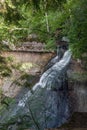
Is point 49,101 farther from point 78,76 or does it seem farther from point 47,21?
point 47,21

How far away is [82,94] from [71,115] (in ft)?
3.40

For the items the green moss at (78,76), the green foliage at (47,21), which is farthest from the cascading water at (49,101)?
the green foliage at (47,21)

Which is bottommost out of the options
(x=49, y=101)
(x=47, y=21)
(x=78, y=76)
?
(x=49, y=101)

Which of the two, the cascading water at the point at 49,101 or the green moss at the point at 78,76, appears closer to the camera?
the cascading water at the point at 49,101

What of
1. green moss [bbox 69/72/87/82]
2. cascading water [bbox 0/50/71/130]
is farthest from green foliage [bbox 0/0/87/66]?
cascading water [bbox 0/50/71/130]

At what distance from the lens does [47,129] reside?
888cm

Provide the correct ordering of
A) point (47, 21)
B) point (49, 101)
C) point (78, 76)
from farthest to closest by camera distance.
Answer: point (47, 21) → point (78, 76) → point (49, 101)

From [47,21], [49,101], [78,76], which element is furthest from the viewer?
[47,21]

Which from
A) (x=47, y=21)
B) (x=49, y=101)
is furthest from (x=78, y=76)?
(x=47, y=21)

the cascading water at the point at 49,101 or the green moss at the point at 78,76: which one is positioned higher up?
the green moss at the point at 78,76

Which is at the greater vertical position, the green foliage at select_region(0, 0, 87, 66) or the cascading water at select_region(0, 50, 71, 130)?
the green foliage at select_region(0, 0, 87, 66)

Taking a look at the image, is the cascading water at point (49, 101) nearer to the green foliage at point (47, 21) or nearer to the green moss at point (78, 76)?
the green moss at point (78, 76)

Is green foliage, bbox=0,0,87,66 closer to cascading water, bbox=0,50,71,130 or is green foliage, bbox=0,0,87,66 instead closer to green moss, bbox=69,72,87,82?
green moss, bbox=69,72,87,82

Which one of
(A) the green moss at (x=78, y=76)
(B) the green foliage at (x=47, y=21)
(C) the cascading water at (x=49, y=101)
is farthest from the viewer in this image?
(A) the green moss at (x=78, y=76)
